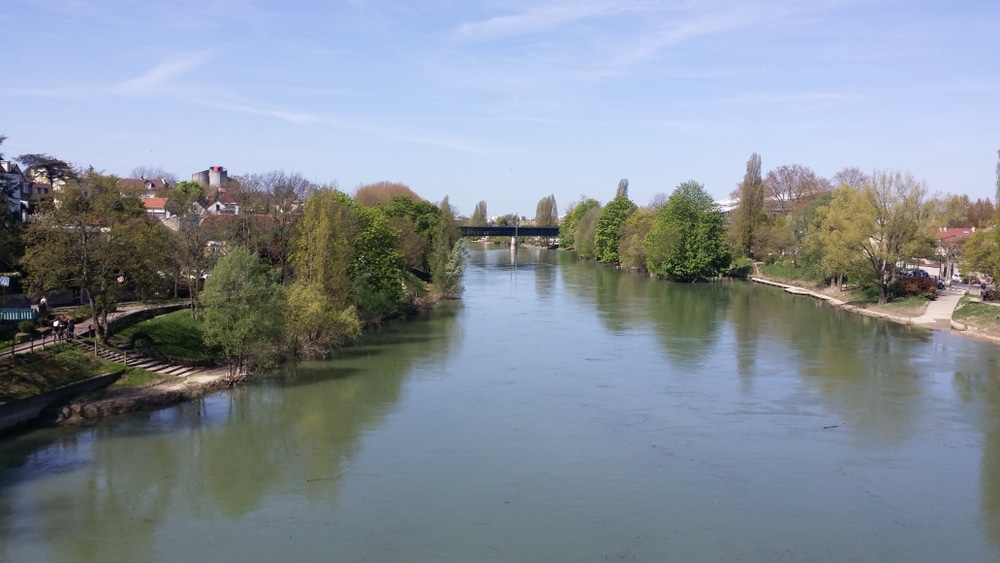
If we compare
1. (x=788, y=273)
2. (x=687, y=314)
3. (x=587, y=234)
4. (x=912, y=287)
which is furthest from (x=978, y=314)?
(x=587, y=234)

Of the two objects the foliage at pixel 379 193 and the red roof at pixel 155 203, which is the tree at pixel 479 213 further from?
the red roof at pixel 155 203

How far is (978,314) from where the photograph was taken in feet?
111

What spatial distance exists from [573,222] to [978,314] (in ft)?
212

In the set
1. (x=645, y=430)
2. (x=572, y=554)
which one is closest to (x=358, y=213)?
(x=645, y=430)

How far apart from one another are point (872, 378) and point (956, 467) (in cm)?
833

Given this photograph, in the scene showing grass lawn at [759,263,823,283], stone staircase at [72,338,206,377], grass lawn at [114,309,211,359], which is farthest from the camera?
grass lawn at [759,263,823,283]

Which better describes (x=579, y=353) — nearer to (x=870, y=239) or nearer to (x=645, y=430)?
(x=645, y=430)

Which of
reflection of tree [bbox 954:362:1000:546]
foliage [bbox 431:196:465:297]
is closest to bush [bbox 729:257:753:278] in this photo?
foliage [bbox 431:196:465:297]

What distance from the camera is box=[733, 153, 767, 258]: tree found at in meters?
61.8

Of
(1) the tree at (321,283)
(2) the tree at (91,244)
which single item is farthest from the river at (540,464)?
(2) the tree at (91,244)

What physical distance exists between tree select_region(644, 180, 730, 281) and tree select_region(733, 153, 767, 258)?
291cm

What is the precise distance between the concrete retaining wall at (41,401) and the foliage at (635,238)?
154ft

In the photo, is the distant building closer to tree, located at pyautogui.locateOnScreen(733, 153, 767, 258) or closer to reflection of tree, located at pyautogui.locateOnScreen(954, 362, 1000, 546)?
tree, located at pyautogui.locateOnScreen(733, 153, 767, 258)

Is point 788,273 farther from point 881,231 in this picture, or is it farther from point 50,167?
point 50,167
